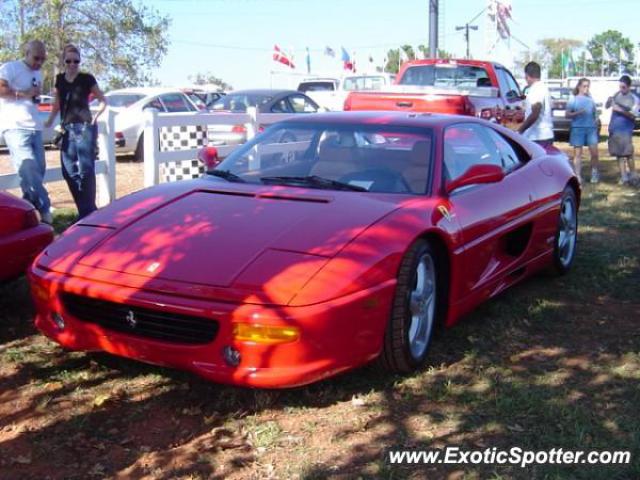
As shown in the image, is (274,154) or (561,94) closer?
(274,154)

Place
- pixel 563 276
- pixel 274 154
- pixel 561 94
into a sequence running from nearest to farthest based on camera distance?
pixel 274 154 → pixel 563 276 → pixel 561 94

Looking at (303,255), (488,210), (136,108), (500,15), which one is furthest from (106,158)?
(500,15)

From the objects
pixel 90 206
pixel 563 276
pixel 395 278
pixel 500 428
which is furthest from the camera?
pixel 90 206

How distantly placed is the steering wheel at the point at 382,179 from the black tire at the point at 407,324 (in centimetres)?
47

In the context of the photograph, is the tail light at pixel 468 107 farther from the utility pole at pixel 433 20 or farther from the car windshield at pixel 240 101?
the utility pole at pixel 433 20

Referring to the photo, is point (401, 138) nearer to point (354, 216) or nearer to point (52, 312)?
point (354, 216)

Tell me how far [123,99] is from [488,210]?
45.7ft

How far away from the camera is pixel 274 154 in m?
4.87

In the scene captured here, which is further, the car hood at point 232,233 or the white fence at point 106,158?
the white fence at point 106,158

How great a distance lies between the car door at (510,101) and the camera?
1230cm

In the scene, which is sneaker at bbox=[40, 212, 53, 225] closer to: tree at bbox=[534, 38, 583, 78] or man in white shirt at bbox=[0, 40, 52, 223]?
man in white shirt at bbox=[0, 40, 52, 223]

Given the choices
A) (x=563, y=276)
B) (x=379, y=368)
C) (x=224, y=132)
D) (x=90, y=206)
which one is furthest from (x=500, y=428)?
(x=224, y=132)

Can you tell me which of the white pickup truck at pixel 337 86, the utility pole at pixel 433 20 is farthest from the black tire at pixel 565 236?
the white pickup truck at pixel 337 86

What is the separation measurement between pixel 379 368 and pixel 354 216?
75cm
